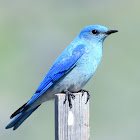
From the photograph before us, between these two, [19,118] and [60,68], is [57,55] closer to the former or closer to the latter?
[60,68]

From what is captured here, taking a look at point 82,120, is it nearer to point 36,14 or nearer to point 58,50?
point 58,50

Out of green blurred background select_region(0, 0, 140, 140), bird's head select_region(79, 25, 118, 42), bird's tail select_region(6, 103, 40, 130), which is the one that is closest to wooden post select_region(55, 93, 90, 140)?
bird's tail select_region(6, 103, 40, 130)

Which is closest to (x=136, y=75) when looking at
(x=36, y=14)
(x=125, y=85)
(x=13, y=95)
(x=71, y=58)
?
(x=125, y=85)

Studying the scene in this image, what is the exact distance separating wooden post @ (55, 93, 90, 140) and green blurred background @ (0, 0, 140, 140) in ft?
21.1

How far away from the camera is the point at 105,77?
17.1 m

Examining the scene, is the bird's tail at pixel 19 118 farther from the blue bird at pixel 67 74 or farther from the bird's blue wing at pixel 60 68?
the bird's blue wing at pixel 60 68

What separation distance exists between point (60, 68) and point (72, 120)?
1.43 meters

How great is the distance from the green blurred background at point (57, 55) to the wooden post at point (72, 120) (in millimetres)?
6441

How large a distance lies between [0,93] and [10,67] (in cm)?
216

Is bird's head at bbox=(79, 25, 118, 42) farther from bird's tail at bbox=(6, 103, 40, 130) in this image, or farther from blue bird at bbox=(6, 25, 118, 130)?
bird's tail at bbox=(6, 103, 40, 130)

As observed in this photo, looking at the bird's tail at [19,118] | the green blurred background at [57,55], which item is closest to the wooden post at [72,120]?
the bird's tail at [19,118]

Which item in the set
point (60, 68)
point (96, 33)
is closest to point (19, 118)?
point (60, 68)

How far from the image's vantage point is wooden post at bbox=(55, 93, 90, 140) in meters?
7.11

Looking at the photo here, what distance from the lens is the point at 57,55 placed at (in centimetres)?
1827
